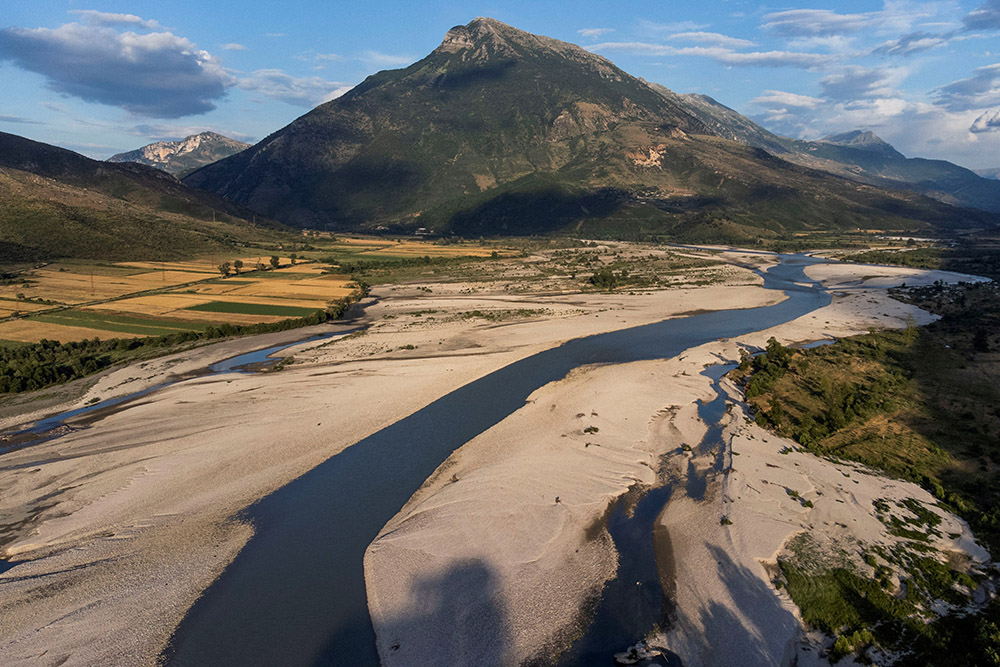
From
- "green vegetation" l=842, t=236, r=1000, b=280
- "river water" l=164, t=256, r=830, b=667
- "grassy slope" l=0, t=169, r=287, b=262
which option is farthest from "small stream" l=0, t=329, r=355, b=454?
"green vegetation" l=842, t=236, r=1000, b=280

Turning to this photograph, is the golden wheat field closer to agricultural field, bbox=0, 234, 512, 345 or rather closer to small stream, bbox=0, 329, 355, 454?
agricultural field, bbox=0, 234, 512, 345

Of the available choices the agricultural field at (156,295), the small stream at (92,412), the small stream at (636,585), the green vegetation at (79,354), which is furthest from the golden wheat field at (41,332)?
the small stream at (636,585)

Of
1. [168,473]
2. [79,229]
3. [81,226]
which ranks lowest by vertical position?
[168,473]

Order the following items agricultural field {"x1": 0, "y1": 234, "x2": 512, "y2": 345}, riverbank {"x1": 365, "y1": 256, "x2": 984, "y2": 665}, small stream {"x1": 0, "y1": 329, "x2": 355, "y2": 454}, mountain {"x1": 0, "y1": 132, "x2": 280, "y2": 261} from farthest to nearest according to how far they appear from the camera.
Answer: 1. mountain {"x1": 0, "y1": 132, "x2": 280, "y2": 261}
2. agricultural field {"x1": 0, "y1": 234, "x2": 512, "y2": 345}
3. small stream {"x1": 0, "y1": 329, "x2": 355, "y2": 454}
4. riverbank {"x1": 365, "y1": 256, "x2": 984, "y2": 665}

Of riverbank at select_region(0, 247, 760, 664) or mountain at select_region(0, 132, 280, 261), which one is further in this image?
mountain at select_region(0, 132, 280, 261)

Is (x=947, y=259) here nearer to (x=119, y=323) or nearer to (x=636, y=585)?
(x=636, y=585)

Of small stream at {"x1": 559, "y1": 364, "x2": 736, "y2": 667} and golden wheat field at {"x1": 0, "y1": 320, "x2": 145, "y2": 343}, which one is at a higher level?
golden wheat field at {"x1": 0, "y1": 320, "x2": 145, "y2": 343}

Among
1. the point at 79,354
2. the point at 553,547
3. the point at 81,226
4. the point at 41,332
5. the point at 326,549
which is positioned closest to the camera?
the point at 553,547

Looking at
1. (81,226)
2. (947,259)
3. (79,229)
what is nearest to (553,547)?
(79,229)
